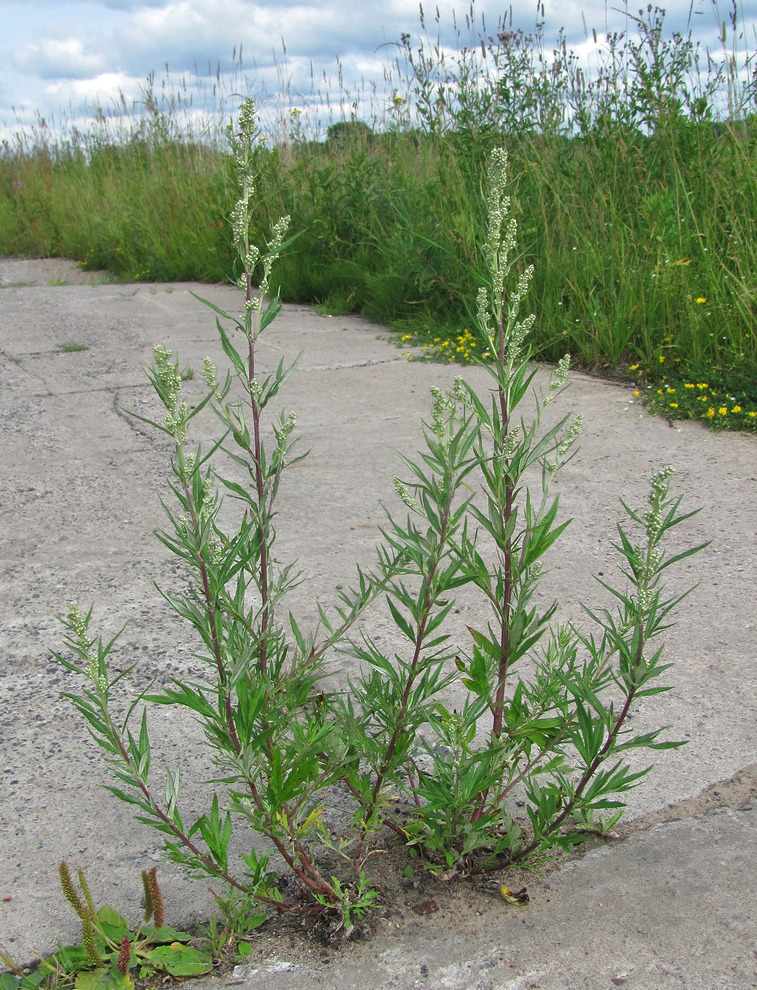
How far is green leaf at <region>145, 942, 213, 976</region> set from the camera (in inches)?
56.0

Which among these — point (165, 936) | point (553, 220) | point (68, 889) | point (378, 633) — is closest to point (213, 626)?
point (68, 889)

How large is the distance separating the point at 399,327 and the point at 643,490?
272 centimetres

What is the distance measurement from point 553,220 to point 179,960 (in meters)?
4.67

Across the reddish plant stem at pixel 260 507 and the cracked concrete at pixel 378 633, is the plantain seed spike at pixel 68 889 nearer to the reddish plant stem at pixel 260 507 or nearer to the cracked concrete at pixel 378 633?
the cracked concrete at pixel 378 633

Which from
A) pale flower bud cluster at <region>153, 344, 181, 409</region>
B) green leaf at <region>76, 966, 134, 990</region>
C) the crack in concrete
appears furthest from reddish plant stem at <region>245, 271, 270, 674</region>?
the crack in concrete

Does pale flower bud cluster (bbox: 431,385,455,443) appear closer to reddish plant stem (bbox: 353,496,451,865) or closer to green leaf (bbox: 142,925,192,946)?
reddish plant stem (bbox: 353,496,451,865)

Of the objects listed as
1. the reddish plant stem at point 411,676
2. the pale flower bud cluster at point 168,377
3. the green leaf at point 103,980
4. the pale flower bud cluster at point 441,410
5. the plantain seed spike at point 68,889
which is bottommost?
the green leaf at point 103,980

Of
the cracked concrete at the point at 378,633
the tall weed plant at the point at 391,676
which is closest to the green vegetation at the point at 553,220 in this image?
the cracked concrete at the point at 378,633

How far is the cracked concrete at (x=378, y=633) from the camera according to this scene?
145cm

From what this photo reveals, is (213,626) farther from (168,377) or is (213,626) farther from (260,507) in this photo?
(168,377)

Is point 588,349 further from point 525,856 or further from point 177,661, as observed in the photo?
point 525,856

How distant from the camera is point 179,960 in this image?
4.71ft

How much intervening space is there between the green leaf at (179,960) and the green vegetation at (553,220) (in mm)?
2407

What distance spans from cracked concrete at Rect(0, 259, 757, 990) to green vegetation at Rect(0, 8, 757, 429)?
0.48m
